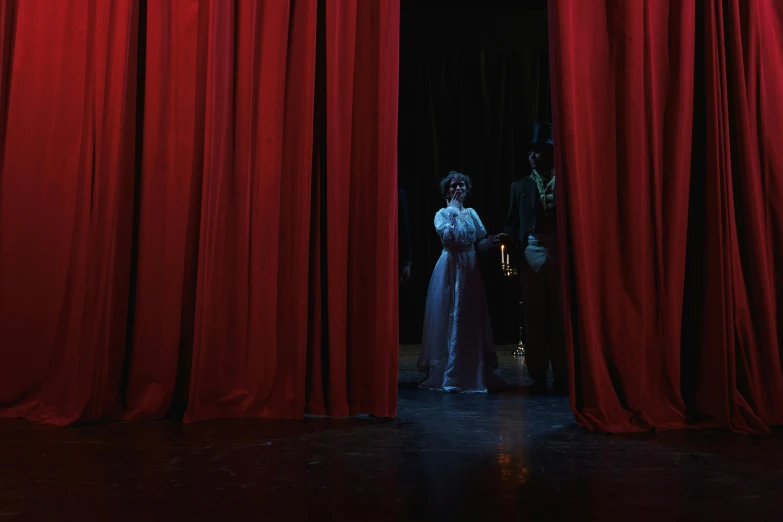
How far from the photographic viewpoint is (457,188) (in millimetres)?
4262

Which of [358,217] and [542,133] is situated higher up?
[542,133]

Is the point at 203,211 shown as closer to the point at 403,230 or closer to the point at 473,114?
the point at 403,230

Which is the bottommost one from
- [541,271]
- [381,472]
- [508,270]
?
[381,472]

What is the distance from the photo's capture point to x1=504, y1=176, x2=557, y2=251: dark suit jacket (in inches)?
154

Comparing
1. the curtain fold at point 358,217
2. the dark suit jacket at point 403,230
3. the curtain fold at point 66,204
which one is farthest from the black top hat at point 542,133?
the curtain fold at point 66,204

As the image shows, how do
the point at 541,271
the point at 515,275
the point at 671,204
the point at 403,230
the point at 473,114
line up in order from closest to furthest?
1. the point at 671,204
2. the point at 541,271
3. the point at 403,230
4. the point at 515,275
5. the point at 473,114

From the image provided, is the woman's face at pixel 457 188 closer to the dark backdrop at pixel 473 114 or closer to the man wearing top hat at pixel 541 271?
the man wearing top hat at pixel 541 271

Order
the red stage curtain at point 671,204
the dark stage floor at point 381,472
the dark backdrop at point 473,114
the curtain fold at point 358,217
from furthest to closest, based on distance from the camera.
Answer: the dark backdrop at point 473,114 → the curtain fold at point 358,217 → the red stage curtain at point 671,204 → the dark stage floor at point 381,472

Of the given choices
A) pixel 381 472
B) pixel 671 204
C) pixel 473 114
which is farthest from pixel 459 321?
pixel 473 114

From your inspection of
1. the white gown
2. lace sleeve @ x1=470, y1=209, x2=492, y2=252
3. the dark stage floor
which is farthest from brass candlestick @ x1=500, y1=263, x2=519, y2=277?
the dark stage floor

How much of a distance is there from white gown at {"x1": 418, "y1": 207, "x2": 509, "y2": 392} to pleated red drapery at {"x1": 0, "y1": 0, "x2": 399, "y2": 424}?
43.2 inches

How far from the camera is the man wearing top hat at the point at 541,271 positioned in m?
3.81

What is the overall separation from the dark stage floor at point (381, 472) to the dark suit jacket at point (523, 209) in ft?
4.49

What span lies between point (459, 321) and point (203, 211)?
1783 millimetres
